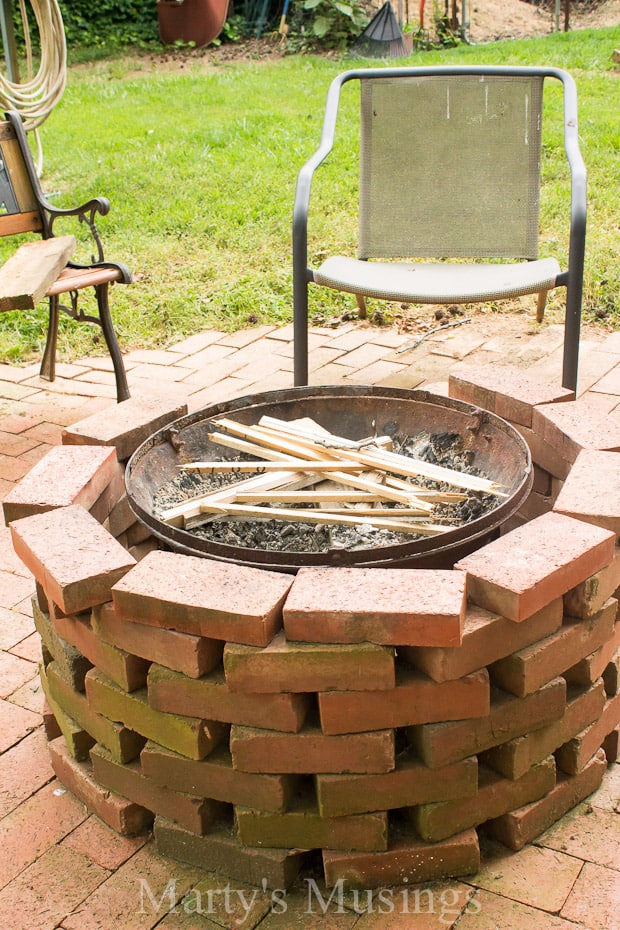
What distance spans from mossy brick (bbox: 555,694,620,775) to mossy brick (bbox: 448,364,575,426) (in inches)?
29.5

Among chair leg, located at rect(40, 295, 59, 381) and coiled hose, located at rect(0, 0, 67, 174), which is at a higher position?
coiled hose, located at rect(0, 0, 67, 174)

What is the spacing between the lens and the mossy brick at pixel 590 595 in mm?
1835

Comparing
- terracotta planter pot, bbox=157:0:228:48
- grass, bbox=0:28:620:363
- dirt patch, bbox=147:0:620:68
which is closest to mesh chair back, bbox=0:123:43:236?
grass, bbox=0:28:620:363

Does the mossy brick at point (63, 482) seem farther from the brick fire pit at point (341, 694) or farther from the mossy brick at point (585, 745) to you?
the mossy brick at point (585, 745)

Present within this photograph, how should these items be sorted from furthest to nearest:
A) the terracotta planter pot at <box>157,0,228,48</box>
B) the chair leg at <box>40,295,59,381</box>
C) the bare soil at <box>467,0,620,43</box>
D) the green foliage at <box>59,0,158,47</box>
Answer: the bare soil at <box>467,0,620,43</box> < the green foliage at <box>59,0,158,47</box> < the terracotta planter pot at <box>157,0,228,48</box> < the chair leg at <box>40,295,59,381</box>

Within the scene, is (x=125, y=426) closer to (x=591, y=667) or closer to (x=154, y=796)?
(x=154, y=796)

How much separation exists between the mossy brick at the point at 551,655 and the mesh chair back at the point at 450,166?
91.8 inches

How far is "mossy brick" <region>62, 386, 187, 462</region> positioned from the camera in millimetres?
2364

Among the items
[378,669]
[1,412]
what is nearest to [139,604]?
[378,669]

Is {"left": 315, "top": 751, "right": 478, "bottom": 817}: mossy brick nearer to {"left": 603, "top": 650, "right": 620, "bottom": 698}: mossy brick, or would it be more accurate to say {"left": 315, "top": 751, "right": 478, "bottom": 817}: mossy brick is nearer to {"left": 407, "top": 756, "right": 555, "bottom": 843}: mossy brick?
{"left": 407, "top": 756, "right": 555, "bottom": 843}: mossy brick

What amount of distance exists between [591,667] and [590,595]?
0.17 meters

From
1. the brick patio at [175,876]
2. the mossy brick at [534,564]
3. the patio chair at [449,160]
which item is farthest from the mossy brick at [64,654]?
the patio chair at [449,160]

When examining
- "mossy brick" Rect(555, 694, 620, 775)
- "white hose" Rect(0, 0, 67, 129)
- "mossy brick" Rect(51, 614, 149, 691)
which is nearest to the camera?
"mossy brick" Rect(51, 614, 149, 691)

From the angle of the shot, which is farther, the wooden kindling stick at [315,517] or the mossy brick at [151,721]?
the wooden kindling stick at [315,517]
